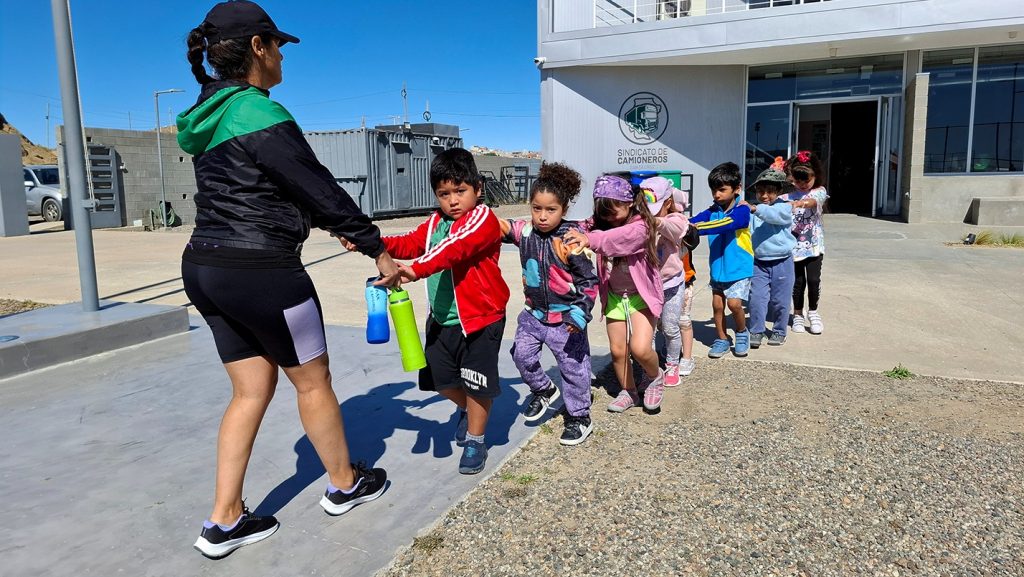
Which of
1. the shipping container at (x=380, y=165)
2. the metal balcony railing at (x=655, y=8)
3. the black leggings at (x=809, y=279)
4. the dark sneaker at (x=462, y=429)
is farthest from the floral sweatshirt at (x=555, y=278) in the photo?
the shipping container at (x=380, y=165)

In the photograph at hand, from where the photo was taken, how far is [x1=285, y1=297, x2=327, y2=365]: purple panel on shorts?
2521 mm

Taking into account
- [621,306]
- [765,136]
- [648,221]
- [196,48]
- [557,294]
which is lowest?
[621,306]

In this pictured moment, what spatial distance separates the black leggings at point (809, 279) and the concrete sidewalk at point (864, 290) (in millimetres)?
319

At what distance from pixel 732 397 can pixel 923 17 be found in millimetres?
13232

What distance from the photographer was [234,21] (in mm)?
2455

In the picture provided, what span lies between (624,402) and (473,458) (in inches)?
49.2

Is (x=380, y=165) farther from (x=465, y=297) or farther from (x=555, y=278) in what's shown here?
(x=465, y=297)

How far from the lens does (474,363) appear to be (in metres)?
3.28

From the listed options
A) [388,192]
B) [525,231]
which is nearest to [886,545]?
[525,231]

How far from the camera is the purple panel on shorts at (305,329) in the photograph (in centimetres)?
252

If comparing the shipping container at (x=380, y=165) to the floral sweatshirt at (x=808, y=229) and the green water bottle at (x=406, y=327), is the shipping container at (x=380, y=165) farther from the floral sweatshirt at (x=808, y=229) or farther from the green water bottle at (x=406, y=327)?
the green water bottle at (x=406, y=327)

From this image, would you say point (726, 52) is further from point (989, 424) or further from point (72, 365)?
point (72, 365)

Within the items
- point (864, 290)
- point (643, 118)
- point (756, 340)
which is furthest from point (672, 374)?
point (643, 118)

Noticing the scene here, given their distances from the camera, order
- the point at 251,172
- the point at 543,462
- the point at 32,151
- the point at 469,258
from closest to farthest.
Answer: the point at 251,172 < the point at 469,258 < the point at 543,462 < the point at 32,151
